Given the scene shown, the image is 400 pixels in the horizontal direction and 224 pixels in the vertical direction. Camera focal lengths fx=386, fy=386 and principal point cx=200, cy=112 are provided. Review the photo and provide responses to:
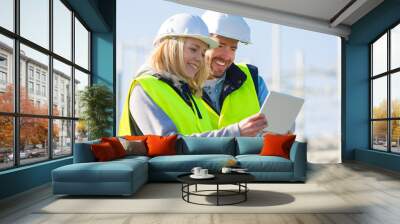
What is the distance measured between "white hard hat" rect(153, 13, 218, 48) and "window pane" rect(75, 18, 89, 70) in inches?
58.8

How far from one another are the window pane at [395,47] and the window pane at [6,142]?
23.3ft

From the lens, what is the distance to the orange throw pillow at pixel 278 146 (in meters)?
6.07

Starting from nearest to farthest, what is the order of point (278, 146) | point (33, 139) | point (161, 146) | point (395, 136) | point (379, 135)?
1. point (33, 139)
2. point (278, 146)
3. point (161, 146)
4. point (395, 136)
5. point (379, 135)

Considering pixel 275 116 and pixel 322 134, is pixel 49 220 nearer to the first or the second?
pixel 275 116

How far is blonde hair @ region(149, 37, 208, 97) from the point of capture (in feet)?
25.1

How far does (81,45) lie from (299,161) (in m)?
4.94

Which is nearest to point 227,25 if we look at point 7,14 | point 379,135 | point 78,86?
point 78,86

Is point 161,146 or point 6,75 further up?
point 6,75

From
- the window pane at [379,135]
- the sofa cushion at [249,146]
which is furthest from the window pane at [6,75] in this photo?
the window pane at [379,135]

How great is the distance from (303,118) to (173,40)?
3.29 meters

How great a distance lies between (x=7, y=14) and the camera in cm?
487

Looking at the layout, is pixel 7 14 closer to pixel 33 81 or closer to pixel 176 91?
pixel 33 81

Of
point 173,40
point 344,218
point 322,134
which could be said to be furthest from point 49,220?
point 322,134

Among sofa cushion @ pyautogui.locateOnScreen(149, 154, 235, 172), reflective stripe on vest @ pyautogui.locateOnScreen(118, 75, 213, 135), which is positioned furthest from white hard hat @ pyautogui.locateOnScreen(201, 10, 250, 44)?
Result: sofa cushion @ pyautogui.locateOnScreen(149, 154, 235, 172)
